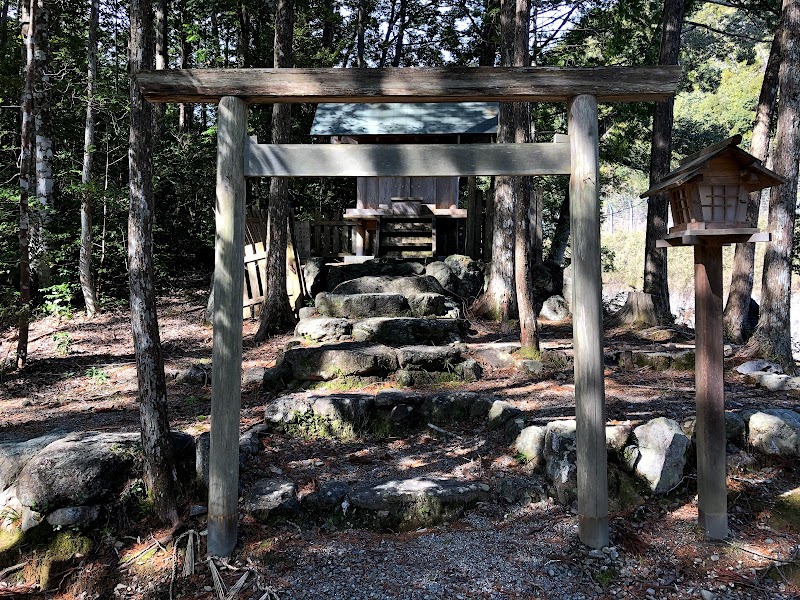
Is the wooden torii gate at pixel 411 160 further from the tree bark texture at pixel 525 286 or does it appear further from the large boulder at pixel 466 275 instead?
the large boulder at pixel 466 275

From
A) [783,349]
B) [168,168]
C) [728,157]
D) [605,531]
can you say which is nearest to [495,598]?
[605,531]

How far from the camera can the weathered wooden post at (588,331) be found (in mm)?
4168

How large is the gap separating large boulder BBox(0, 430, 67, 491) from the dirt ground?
0.89m

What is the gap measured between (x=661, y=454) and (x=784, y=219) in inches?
228

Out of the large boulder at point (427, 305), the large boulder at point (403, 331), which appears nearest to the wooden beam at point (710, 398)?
the large boulder at point (403, 331)

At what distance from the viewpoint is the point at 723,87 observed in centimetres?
3462

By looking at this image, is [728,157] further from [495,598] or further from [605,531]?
[495,598]

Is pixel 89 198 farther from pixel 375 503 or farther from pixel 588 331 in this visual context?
pixel 588 331

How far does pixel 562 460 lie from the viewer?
5.00 metres

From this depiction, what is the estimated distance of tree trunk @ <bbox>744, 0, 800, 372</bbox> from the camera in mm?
8344

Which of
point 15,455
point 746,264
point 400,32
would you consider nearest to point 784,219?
point 746,264

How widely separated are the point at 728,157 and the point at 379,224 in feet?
34.4

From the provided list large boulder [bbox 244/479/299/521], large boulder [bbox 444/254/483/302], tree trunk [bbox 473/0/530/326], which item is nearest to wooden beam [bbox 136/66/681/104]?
large boulder [bbox 244/479/299/521]

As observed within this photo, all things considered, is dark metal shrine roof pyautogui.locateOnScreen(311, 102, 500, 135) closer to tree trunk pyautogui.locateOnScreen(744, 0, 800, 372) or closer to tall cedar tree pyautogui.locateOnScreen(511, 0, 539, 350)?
tall cedar tree pyautogui.locateOnScreen(511, 0, 539, 350)
